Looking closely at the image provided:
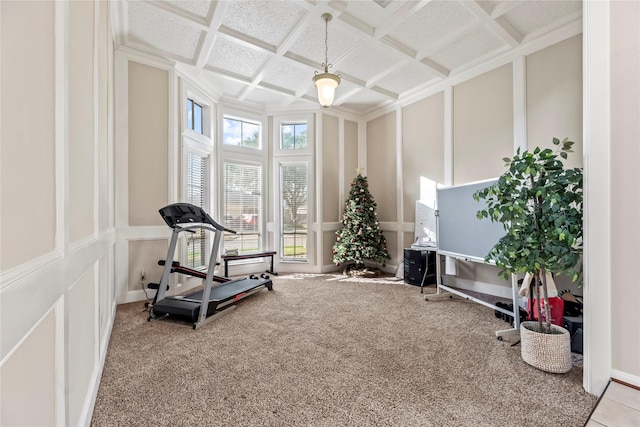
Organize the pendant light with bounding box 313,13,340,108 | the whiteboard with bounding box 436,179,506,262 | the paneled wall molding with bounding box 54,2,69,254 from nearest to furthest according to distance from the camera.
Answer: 1. the paneled wall molding with bounding box 54,2,69,254
2. the whiteboard with bounding box 436,179,506,262
3. the pendant light with bounding box 313,13,340,108

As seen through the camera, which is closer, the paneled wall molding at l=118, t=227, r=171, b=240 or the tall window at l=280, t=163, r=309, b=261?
the paneled wall molding at l=118, t=227, r=171, b=240

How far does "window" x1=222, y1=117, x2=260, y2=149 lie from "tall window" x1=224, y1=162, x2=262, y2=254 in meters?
0.44

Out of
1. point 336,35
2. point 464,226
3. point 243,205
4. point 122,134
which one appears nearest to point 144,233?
point 122,134

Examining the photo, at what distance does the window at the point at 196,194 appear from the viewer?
4547mm

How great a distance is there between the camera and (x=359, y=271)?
5535mm

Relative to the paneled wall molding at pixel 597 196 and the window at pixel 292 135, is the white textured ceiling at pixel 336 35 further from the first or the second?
the paneled wall molding at pixel 597 196

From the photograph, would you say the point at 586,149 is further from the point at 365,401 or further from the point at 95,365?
the point at 95,365

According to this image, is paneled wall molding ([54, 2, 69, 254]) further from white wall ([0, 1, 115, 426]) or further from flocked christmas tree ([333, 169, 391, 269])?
flocked christmas tree ([333, 169, 391, 269])

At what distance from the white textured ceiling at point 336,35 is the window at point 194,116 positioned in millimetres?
428

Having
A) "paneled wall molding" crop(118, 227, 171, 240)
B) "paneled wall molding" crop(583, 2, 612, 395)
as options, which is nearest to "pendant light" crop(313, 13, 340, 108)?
"paneled wall molding" crop(583, 2, 612, 395)

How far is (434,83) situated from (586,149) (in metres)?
3.47

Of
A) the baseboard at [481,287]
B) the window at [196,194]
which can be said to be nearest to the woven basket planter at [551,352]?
the baseboard at [481,287]

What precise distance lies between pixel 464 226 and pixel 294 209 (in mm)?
3376

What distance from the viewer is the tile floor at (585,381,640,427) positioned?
1488mm
